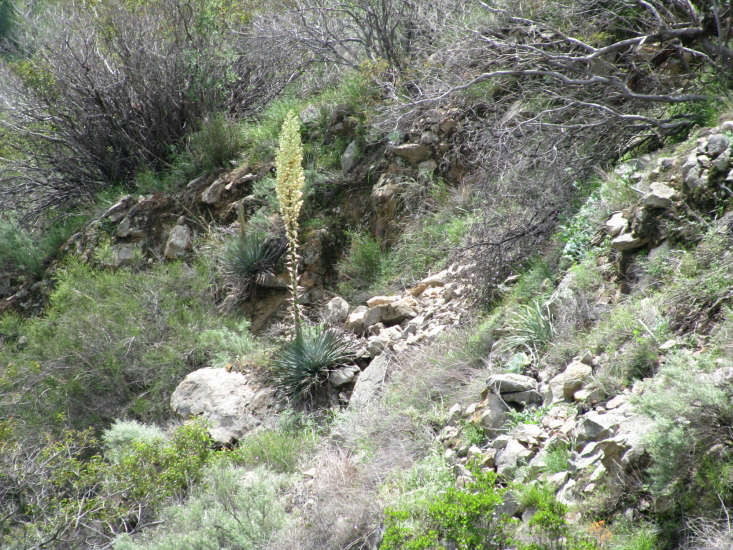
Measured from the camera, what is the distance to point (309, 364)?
6.45m

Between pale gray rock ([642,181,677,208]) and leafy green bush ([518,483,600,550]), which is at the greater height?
pale gray rock ([642,181,677,208])

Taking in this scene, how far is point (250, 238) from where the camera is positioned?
27.7 ft

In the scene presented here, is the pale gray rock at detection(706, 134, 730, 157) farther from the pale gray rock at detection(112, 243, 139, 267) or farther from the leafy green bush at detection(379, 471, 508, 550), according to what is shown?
the pale gray rock at detection(112, 243, 139, 267)

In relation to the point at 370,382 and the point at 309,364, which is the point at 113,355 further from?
the point at 370,382

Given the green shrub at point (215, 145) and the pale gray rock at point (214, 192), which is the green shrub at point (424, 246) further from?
the green shrub at point (215, 145)

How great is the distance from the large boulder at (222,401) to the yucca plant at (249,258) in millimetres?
1566

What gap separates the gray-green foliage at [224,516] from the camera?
4129 millimetres

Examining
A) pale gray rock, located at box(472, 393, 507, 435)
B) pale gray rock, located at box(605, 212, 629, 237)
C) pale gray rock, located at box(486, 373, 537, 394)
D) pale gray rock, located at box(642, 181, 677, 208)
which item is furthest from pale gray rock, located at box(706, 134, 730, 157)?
pale gray rock, located at box(472, 393, 507, 435)

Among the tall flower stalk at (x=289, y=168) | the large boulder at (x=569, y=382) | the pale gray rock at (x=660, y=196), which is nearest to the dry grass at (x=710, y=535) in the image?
the large boulder at (x=569, y=382)

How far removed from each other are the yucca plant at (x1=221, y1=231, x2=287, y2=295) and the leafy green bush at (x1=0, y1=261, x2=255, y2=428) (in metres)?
0.42

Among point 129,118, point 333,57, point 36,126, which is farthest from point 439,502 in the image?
point 36,126

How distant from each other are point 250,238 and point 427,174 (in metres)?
2.57

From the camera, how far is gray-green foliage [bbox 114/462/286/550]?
163 inches

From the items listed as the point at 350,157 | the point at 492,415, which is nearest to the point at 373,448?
the point at 492,415
